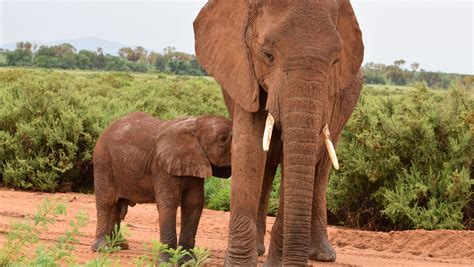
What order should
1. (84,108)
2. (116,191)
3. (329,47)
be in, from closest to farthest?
1. (329,47)
2. (116,191)
3. (84,108)

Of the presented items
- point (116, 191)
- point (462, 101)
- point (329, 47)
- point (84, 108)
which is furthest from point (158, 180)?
point (84, 108)

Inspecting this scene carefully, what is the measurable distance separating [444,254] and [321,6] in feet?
12.3

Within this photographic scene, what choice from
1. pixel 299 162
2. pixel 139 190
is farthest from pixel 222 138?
pixel 299 162

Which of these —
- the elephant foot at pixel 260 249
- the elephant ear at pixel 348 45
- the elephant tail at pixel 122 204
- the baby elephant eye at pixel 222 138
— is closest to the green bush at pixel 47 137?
the elephant tail at pixel 122 204

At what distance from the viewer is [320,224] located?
28.5ft

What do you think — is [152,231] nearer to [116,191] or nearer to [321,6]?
[116,191]

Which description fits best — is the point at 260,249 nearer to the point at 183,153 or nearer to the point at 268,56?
the point at 183,153

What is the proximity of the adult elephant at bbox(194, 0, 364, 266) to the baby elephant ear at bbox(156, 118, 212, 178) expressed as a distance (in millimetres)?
440

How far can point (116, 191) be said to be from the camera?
27.2ft

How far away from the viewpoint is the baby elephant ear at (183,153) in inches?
290

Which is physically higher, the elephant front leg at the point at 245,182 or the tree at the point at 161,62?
the tree at the point at 161,62

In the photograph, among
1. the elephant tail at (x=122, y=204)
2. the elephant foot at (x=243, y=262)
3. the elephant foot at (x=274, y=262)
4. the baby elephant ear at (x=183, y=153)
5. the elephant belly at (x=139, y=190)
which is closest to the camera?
the elephant foot at (x=243, y=262)

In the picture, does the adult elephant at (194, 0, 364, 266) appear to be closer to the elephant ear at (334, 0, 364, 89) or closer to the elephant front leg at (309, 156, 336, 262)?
the elephant ear at (334, 0, 364, 89)

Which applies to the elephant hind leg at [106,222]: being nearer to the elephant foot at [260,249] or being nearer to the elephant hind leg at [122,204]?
the elephant hind leg at [122,204]
